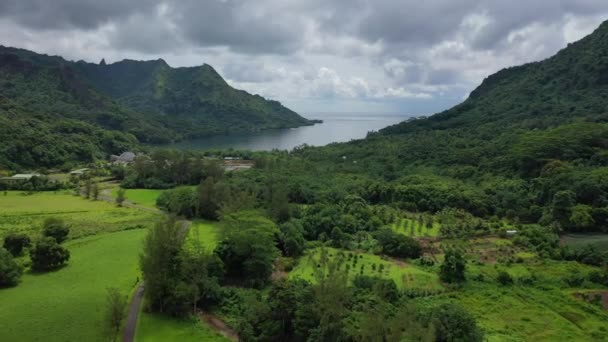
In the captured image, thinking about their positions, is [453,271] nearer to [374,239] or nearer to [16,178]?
[374,239]

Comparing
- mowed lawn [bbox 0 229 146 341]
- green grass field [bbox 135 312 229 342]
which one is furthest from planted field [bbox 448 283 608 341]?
mowed lawn [bbox 0 229 146 341]

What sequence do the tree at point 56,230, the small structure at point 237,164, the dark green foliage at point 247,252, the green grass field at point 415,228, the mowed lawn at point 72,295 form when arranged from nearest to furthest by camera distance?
1. the mowed lawn at point 72,295
2. the dark green foliage at point 247,252
3. the tree at point 56,230
4. the green grass field at point 415,228
5. the small structure at point 237,164

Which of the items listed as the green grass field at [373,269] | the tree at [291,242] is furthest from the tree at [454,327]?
the tree at [291,242]

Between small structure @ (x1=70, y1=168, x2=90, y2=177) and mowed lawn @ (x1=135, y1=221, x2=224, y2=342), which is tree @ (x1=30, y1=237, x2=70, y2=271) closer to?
mowed lawn @ (x1=135, y1=221, x2=224, y2=342)

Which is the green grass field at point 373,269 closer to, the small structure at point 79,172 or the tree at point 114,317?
the tree at point 114,317

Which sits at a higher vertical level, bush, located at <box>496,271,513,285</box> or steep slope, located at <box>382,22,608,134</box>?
steep slope, located at <box>382,22,608,134</box>

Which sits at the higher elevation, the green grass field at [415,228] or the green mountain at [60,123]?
the green mountain at [60,123]

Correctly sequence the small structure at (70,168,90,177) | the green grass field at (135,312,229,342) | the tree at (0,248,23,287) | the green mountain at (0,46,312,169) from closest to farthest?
the green grass field at (135,312,229,342) → the tree at (0,248,23,287) → the small structure at (70,168,90,177) → the green mountain at (0,46,312,169)

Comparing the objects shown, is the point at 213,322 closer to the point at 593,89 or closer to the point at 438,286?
the point at 438,286
